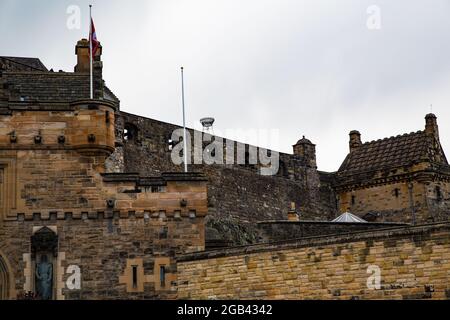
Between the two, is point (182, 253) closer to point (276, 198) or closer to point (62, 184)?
point (62, 184)

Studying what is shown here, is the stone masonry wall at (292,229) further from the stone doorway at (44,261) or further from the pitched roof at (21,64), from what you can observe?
the pitched roof at (21,64)

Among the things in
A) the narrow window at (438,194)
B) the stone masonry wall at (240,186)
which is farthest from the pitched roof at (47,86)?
the narrow window at (438,194)

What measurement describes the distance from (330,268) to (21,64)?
1081 inches

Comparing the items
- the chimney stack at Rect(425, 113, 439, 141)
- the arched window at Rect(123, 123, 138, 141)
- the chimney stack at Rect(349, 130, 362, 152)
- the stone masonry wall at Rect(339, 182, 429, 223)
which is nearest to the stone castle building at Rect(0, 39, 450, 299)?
the arched window at Rect(123, 123, 138, 141)

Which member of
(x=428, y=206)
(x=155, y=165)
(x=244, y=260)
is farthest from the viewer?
(x=428, y=206)

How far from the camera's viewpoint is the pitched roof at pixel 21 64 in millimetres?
47438

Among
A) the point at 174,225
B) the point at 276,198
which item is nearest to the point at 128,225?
the point at 174,225

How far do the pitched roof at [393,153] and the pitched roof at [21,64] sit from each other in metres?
15.8

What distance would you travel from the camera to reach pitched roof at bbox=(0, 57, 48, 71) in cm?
4744

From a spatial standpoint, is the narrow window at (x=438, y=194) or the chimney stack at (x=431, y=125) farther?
the chimney stack at (x=431, y=125)

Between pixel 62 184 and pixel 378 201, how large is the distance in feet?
84.9

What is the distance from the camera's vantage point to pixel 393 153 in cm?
5375

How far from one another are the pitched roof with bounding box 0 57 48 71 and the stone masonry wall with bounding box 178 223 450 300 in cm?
2039
